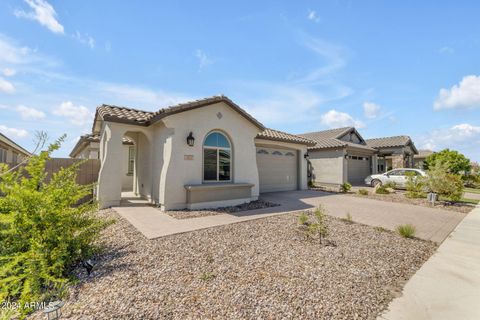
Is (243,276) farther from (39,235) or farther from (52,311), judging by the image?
(39,235)

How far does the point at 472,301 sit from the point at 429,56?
11.4 m

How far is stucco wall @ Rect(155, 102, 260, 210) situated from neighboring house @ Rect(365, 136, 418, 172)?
20254 millimetres

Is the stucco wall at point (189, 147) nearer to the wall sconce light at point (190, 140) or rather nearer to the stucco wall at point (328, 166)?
the wall sconce light at point (190, 140)

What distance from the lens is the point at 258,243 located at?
5113 millimetres

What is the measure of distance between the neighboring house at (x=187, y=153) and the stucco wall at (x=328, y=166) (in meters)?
10.6

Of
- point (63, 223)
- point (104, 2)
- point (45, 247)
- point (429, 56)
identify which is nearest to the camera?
point (45, 247)

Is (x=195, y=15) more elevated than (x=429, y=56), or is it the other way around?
(x=195, y=15)

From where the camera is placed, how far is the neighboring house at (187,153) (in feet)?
27.0

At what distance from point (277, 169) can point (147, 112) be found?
857 cm

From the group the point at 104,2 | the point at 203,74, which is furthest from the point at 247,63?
the point at 104,2

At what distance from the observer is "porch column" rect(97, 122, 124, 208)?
8430 millimetres

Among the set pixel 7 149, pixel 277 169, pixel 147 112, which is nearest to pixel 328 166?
pixel 277 169

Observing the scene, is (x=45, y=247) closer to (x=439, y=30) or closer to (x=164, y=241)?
(x=164, y=241)

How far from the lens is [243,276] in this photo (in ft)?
11.7
